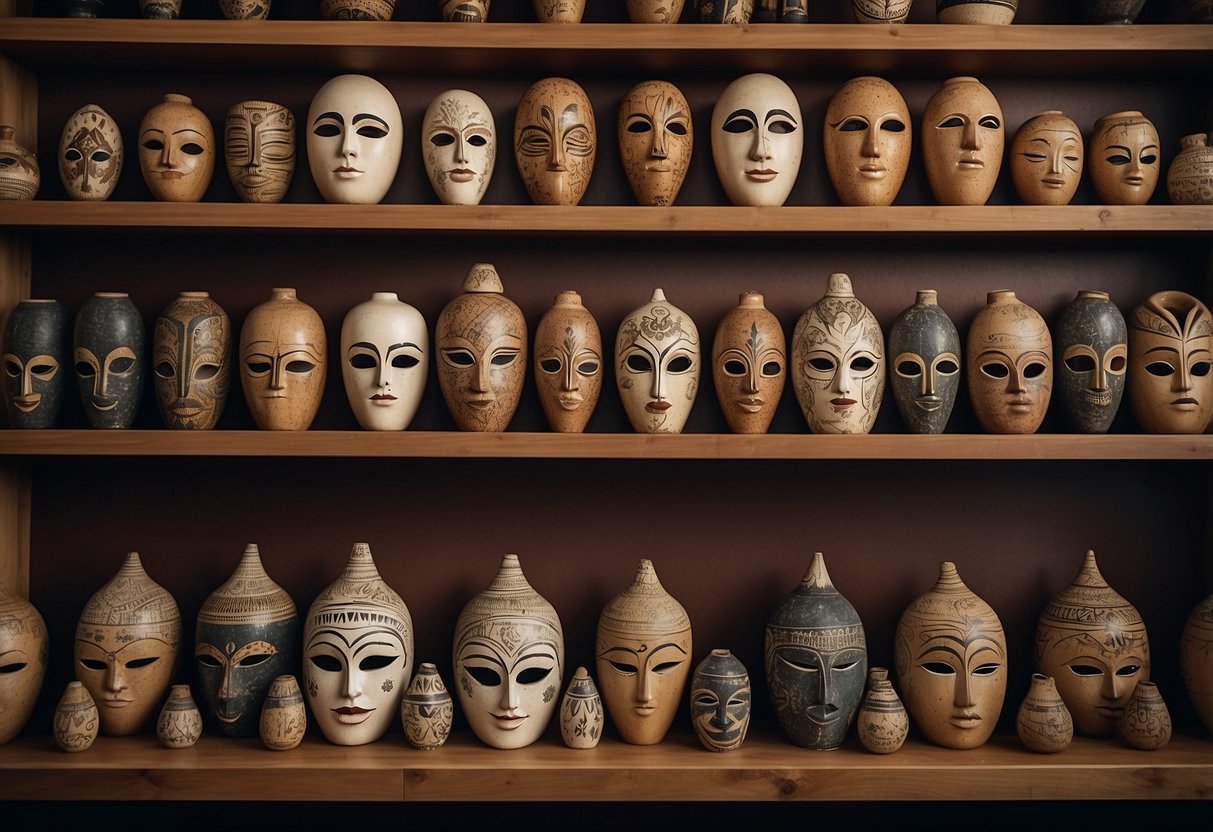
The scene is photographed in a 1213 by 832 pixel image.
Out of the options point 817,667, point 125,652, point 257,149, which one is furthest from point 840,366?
point 125,652

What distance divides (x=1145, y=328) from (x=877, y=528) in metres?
0.70

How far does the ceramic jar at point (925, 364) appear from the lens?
194cm

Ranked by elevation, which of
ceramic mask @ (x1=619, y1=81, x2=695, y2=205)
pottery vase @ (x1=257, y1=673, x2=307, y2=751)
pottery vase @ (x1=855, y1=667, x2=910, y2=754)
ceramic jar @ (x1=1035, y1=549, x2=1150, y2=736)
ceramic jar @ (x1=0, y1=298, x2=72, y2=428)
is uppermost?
ceramic mask @ (x1=619, y1=81, x2=695, y2=205)

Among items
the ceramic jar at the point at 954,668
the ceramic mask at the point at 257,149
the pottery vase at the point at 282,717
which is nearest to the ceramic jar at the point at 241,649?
the pottery vase at the point at 282,717

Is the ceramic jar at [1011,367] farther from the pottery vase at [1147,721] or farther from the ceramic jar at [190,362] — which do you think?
the ceramic jar at [190,362]

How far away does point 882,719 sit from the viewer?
184 cm

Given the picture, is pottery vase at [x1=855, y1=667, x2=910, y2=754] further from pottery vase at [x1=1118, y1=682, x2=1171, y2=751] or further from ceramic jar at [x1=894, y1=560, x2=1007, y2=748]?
pottery vase at [x1=1118, y1=682, x2=1171, y2=751]

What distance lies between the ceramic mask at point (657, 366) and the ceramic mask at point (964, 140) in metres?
0.64

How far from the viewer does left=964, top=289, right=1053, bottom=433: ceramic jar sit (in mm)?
1933

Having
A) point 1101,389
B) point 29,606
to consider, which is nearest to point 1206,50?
point 1101,389

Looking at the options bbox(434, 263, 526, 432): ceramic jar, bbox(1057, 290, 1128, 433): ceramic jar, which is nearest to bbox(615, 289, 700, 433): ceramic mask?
bbox(434, 263, 526, 432): ceramic jar

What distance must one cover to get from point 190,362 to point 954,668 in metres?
1.67

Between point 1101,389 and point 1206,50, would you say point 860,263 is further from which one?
point 1206,50

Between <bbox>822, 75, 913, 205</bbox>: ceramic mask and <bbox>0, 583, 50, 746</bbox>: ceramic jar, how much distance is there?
191cm
